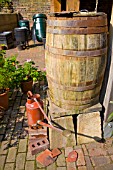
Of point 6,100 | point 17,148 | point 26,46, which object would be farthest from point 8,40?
point 17,148

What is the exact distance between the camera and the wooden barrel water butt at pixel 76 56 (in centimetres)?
166

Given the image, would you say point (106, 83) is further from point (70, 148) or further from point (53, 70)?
point (70, 148)

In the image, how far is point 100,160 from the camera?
2066mm

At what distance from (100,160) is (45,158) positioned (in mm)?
699

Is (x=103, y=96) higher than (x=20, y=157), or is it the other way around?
(x=103, y=96)

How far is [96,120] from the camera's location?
223 centimetres

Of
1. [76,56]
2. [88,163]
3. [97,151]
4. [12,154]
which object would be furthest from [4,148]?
[76,56]

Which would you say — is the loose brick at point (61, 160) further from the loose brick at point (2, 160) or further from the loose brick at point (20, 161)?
the loose brick at point (2, 160)

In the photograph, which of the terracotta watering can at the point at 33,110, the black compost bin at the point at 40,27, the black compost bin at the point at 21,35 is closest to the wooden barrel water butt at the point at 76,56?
the terracotta watering can at the point at 33,110

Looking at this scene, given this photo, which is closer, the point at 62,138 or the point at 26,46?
the point at 62,138

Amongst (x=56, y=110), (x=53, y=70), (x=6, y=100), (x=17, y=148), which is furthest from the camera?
(x=6, y=100)

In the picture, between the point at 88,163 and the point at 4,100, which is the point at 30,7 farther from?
the point at 88,163

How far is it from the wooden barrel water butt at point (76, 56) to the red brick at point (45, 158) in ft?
2.22

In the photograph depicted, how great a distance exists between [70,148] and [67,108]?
0.58 m
